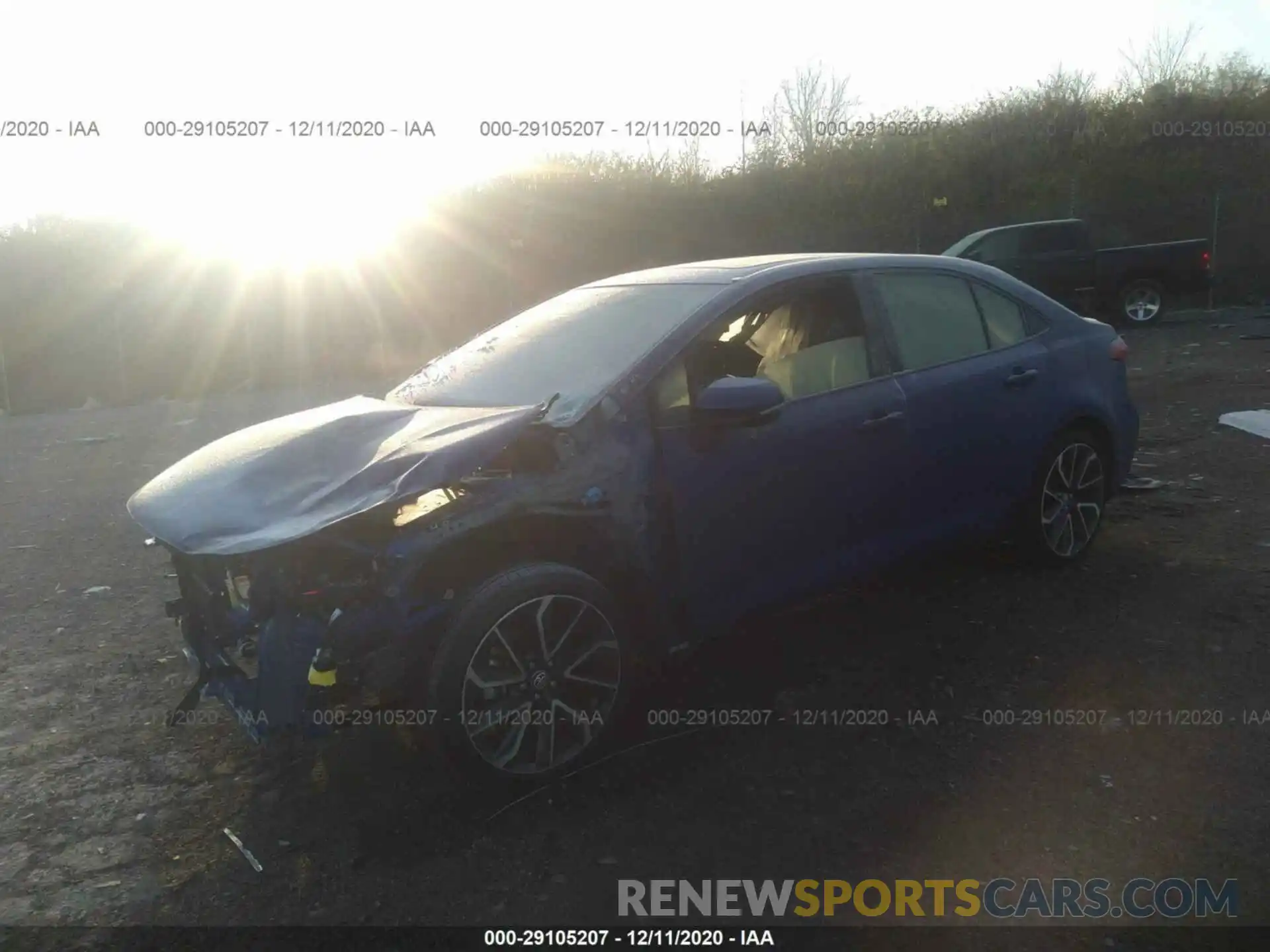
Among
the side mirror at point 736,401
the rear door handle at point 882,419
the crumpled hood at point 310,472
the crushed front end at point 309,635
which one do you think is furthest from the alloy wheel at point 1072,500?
the crushed front end at point 309,635

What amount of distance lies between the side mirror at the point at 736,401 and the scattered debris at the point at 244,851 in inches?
80.5

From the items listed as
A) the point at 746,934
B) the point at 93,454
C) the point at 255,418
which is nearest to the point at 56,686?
the point at 746,934

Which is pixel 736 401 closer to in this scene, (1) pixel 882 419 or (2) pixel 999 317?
(1) pixel 882 419

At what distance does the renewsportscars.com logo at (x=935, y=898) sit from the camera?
110 inches

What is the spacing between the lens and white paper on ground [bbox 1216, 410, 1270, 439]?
8.29m

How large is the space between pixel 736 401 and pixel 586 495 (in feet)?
2.08

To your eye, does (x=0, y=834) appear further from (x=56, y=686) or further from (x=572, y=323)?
(x=572, y=323)

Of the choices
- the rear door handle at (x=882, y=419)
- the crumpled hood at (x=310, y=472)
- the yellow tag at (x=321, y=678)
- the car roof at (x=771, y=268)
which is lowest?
the yellow tag at (x=321, y=678)

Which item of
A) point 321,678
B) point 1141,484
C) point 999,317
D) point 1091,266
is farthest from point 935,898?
point 1091,266

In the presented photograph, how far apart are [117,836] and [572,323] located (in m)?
2.52

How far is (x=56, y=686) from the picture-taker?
15.1ft

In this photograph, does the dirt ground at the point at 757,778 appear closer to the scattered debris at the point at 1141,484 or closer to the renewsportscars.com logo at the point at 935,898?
the renewsportscars.com logo at the point at 935,898

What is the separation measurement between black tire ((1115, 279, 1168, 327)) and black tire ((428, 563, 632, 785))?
17.3 m

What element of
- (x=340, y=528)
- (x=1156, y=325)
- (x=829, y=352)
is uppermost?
(x=829, y=352)
